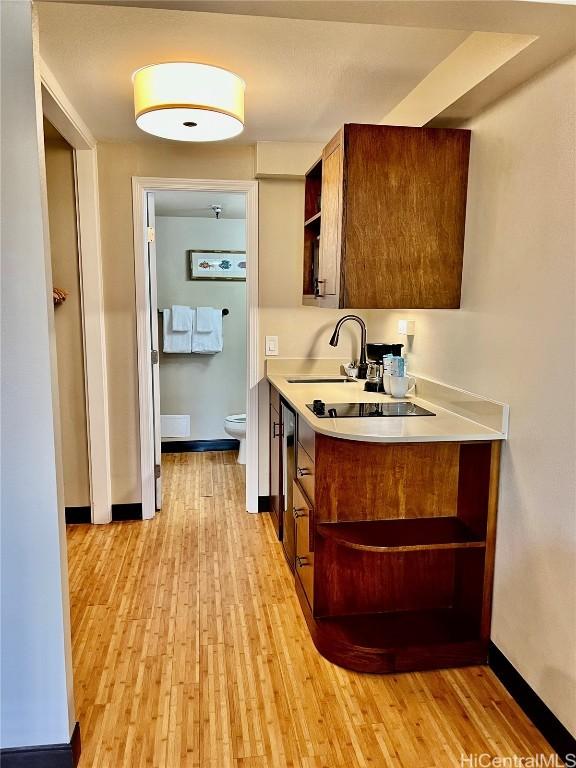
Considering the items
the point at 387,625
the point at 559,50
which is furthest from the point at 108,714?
the point at 559,50

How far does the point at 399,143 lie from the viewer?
2.30 meters

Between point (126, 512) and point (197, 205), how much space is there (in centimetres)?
240

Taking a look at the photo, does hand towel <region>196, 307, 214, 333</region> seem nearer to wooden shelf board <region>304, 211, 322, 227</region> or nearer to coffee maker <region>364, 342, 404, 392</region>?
wooden shelf board <region>304, 211, 322, 227</region>

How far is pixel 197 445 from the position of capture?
5242mm

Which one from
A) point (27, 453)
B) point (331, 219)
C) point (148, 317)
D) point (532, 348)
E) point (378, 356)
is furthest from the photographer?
point (148, 317)

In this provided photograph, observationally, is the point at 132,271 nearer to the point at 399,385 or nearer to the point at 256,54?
the point at 256,54

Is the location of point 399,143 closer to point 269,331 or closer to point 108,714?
point 269,331

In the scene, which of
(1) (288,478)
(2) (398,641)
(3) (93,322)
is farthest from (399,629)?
(3) (93,322)

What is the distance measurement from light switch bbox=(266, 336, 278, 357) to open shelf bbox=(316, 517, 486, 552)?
1.56 meters

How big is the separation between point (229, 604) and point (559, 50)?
2437 millimetres

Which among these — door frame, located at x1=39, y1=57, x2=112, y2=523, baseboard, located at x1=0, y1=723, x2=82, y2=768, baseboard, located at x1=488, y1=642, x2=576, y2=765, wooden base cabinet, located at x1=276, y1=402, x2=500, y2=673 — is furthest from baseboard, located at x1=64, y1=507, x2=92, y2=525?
baseboard, located at x1=488, y1=642, x2=576, y2=765

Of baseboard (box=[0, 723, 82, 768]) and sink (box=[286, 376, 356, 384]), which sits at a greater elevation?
sink (box=[286, 376, 356, 384])

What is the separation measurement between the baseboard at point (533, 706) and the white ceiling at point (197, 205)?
311 cm

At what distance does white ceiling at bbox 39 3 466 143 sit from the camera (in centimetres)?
187
